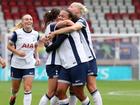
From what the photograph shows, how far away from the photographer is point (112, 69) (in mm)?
25625

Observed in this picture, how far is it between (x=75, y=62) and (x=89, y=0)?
1014 inches

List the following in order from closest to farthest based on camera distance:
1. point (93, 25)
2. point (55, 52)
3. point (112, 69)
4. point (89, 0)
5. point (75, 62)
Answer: point (75, 62), point (55, 52), point (112, 69), point (93, 25), point (89, 0)

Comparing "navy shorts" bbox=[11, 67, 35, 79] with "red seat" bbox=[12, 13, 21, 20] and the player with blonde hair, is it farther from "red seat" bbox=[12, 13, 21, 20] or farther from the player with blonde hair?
"red seat" bbox=[12, 13, 21, 20]

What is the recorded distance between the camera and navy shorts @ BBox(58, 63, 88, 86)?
9.81m

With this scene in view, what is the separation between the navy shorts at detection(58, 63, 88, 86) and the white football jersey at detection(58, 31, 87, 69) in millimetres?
74

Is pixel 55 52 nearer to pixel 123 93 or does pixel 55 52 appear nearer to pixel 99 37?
pixel 123 93

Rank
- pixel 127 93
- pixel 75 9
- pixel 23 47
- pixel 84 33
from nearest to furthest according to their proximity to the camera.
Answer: pixel 75 9 → pixel 84 33 → pixel 23 47 → pixel 127 93

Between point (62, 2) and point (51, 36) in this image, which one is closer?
point (51, 36)

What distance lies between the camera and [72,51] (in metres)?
9.83

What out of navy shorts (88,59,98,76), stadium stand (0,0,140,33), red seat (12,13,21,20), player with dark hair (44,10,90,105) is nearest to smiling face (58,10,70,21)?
player with dark hair (44,10,90,105)

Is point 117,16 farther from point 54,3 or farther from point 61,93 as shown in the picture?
point 61,93

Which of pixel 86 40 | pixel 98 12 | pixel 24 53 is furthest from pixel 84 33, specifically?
pixel 98 12

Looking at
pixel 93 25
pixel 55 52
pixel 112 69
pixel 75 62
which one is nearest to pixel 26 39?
pixel 55 52

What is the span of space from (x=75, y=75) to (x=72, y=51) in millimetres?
389
